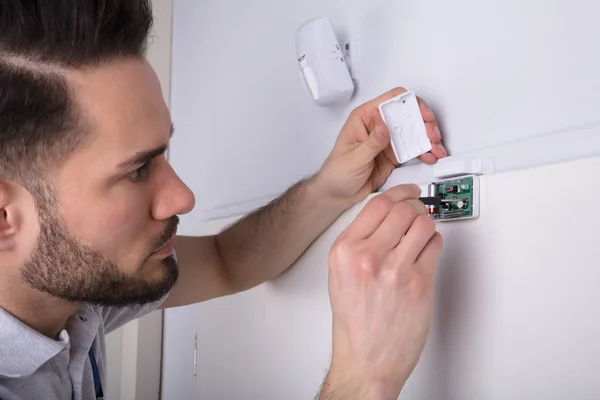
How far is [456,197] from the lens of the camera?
2.30ft

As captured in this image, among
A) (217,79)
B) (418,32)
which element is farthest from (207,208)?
(418,32)

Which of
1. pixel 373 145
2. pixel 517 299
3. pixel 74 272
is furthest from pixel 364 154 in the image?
pixel 74 272

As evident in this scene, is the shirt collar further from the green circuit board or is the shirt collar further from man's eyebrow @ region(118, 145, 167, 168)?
the green circuit board

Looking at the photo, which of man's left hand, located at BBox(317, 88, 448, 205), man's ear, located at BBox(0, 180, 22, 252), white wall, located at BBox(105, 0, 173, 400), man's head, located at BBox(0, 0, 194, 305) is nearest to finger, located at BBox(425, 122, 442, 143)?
man's left hand, located at BBox(317, 88, 448, 205)

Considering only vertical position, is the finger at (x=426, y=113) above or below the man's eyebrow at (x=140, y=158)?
above

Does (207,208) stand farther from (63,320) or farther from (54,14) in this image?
(54,14)

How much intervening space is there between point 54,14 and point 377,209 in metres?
0.47

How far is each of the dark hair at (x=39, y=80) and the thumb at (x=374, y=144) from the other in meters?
0.36

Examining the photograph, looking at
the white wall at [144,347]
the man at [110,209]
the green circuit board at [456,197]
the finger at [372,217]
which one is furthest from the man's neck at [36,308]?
the white wall at [144,347]

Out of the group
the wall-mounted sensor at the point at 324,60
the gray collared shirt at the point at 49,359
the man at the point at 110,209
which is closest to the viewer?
the man at the point at 110,209

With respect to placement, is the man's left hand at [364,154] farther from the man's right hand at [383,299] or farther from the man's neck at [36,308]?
the man's neck at [36,308]

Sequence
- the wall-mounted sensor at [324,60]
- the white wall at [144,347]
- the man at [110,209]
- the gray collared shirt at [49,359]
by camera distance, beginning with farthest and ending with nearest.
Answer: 1. the white wall at [144,347]
2. the wall-mounted sensor at [324,60]
3. the gray collared shirt at [49,359]
4. the man at [110,209]

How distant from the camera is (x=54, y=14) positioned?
73 centimetres

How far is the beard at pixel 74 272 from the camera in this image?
2.46ft
